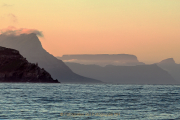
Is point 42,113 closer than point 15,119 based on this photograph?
No

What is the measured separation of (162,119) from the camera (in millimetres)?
43719

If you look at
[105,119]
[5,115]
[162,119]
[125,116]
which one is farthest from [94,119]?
[5,115]

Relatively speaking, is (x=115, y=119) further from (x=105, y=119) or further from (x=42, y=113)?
(x=42, y=113)

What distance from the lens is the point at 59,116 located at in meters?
45.3

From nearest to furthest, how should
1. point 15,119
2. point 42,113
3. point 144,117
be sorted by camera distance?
point 15,119, point 144,117, point 42,113

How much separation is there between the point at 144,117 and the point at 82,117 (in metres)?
9.32

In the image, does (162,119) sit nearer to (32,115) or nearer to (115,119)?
(115,119)

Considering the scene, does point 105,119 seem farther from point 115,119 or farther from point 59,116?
point 59,116

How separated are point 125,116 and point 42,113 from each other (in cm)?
1325

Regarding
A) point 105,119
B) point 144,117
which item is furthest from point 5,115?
point 144,117

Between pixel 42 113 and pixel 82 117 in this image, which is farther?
pixel 42 113

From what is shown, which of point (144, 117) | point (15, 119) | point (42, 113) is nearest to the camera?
point (15, 119)

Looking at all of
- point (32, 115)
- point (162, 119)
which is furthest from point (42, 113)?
point (162, 119)

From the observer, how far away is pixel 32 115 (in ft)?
151
